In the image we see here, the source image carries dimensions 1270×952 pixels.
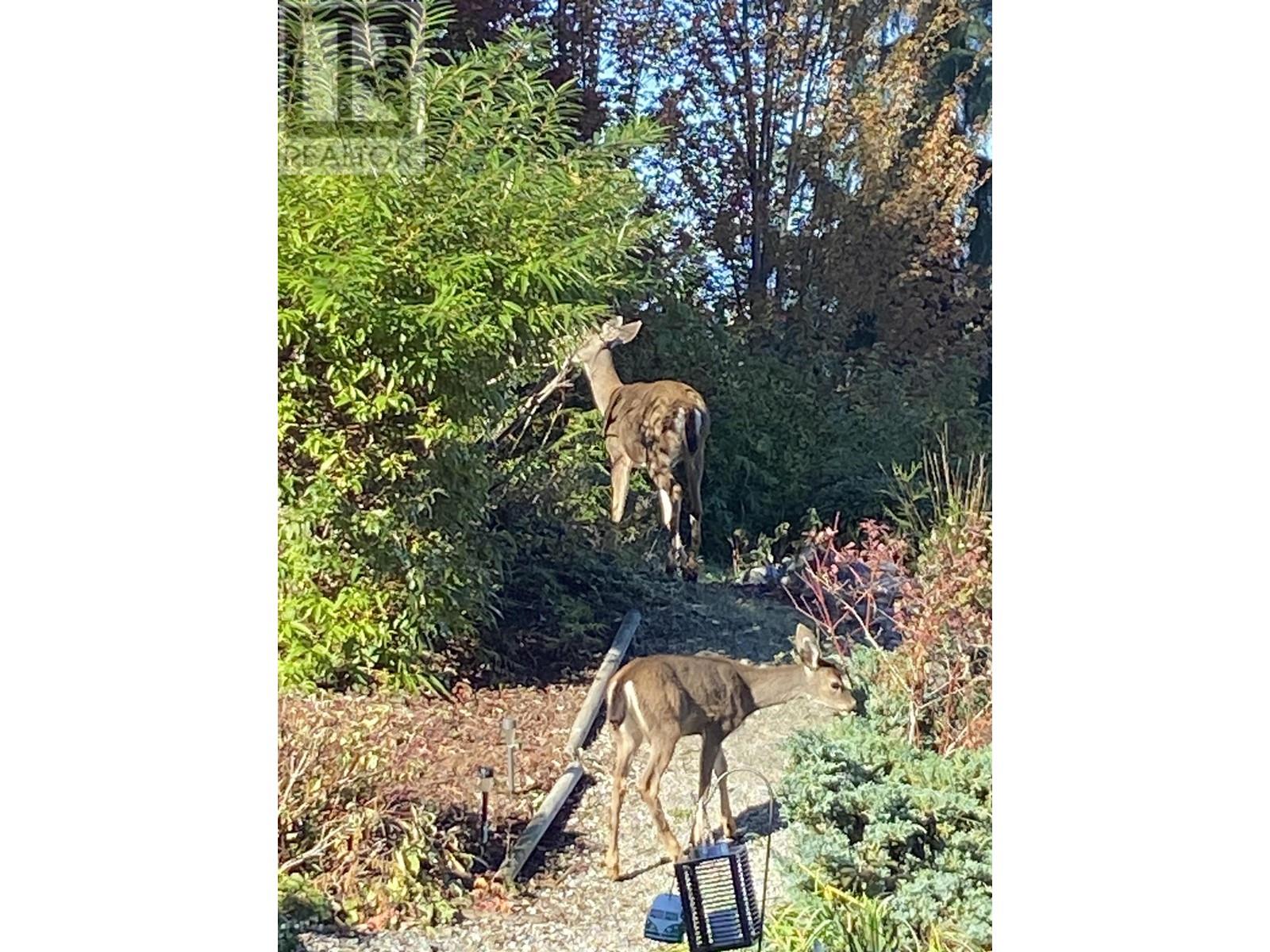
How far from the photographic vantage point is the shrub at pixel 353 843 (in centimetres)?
407

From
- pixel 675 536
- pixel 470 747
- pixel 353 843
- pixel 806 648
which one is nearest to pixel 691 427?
pixel 675 536

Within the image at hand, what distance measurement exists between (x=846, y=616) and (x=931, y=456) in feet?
2.05

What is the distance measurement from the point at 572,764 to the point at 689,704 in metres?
0.44

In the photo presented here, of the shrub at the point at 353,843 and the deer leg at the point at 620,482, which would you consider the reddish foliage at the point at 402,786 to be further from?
the deer leg at the point at 620,482

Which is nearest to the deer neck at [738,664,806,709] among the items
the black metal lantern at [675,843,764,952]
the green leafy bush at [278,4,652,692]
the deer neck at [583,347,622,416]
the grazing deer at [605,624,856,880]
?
the grazing deer at [605,624,856,880]

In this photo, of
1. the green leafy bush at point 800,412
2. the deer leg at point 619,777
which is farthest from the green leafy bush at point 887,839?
the green leafy bush at point 800,412

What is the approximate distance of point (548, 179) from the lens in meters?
4.14

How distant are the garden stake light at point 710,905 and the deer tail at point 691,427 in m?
Result: 1.12

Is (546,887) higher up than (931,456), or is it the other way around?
(931,456)

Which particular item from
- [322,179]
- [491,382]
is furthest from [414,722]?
[322,179]

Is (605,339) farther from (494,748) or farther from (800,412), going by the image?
(494,748)

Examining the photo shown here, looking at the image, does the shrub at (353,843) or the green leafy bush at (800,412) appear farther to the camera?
the green leafy bush at (800,412)

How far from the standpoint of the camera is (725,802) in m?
4.21
